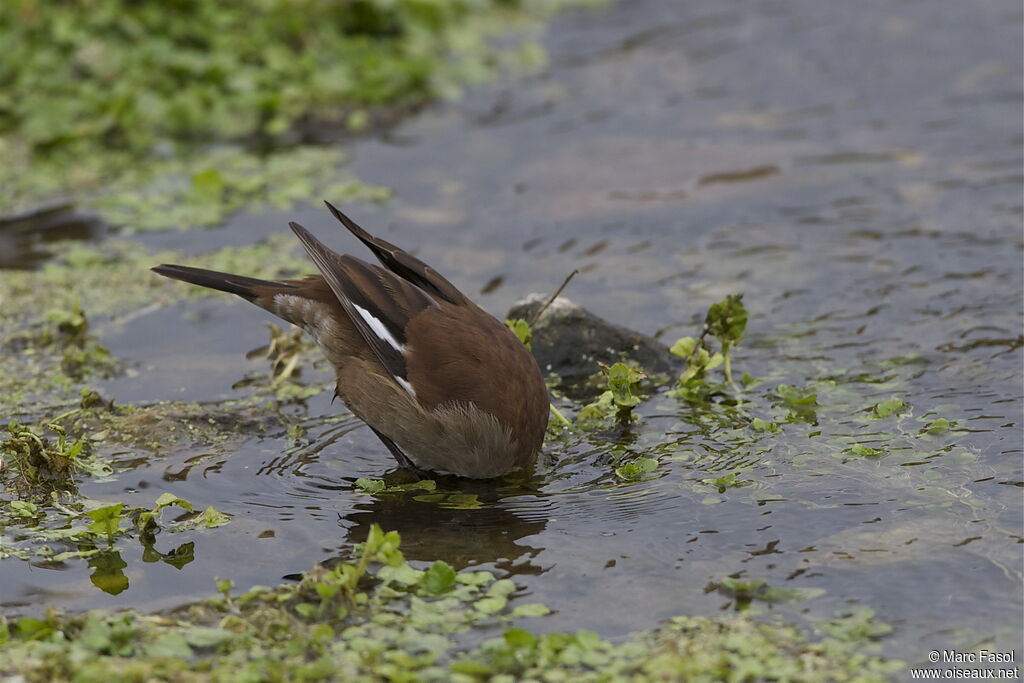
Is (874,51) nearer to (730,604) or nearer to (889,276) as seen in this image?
(889,276)

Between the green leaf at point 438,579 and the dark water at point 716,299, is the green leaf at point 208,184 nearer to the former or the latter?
the dark water at point 716,299

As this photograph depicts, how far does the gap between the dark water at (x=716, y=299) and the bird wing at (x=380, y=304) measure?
0.55 metres

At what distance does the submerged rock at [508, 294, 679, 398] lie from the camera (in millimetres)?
6516

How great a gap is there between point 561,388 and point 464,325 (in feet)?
3.82

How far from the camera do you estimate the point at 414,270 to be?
18.5ft

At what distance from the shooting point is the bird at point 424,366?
5.29 metres

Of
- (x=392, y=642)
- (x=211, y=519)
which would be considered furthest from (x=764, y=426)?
(x=211, y=519)

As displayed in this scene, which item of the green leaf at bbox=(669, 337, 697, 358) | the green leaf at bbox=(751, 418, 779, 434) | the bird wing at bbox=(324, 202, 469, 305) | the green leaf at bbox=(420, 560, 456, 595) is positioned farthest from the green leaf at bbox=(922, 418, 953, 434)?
the green leaf at bbox=(420, 560, 456, 595)

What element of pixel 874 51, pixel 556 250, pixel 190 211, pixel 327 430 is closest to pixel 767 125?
pixel 874 51

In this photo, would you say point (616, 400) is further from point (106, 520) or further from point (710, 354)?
point (106, 520)

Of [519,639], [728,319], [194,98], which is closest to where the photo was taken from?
[519,639]

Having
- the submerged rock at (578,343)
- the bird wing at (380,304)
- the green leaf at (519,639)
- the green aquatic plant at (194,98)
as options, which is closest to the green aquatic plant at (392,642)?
the green leaf at (519,639)

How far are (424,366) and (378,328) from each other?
30 cm

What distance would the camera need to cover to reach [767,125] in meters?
10.2
